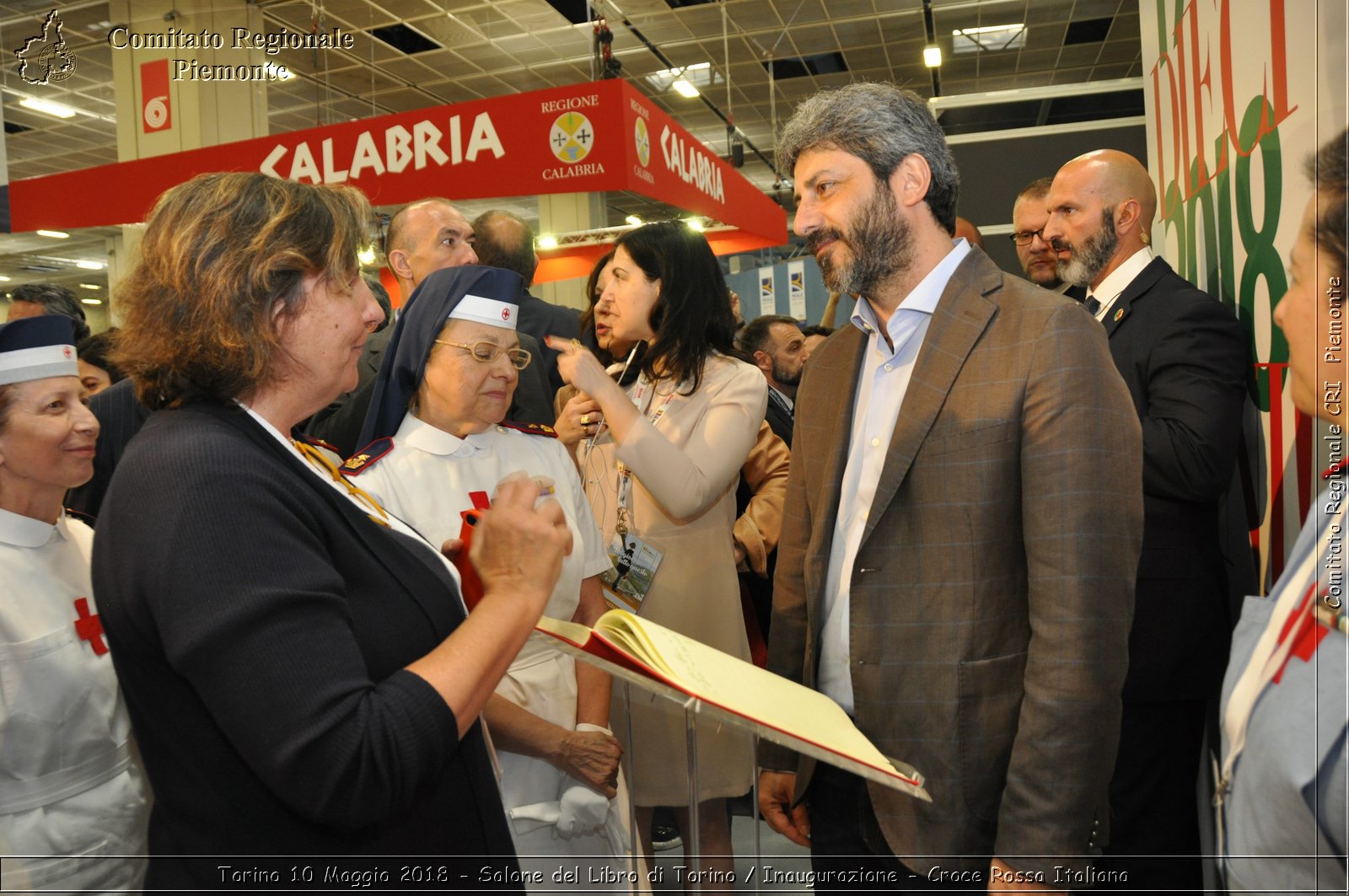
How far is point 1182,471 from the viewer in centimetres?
213

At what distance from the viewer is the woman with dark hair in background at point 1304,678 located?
0.92 metres

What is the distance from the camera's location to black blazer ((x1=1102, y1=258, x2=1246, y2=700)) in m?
2.14

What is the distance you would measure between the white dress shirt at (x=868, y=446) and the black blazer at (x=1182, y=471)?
2.66 feet

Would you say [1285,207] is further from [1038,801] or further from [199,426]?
[199,426]

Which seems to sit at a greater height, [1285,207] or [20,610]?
[1285,207]

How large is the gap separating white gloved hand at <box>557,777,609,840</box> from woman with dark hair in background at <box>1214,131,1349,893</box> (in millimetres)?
1092

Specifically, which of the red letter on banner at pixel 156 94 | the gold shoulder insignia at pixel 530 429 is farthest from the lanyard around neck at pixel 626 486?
the red letter on banner at pixel 156 94

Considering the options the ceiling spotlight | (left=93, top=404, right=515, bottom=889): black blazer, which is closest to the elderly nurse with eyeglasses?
(left=93, top=404, right=515, bottom=889): black blazer

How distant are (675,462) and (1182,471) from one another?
1.12 meters

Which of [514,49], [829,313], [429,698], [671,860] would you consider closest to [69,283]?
[514,49]

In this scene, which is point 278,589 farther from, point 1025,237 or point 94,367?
point 1025,237

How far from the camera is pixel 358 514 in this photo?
3.91 ft

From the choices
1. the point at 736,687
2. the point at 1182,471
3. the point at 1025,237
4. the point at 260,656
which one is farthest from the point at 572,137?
the point at 260,656

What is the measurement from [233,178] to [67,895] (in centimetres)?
131
